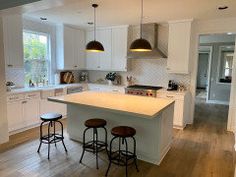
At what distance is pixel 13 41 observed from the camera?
4086 millimetres

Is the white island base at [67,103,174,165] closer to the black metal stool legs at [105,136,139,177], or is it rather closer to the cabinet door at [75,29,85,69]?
the black metal stool legs at [105,136,139,177]

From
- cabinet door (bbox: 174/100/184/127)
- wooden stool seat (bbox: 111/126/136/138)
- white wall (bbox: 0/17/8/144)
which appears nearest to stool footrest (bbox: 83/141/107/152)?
wooden stool seat (bbox: 111/126/136/138)

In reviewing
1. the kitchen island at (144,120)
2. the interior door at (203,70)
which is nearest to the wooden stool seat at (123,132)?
the kitchen island at (144,120)

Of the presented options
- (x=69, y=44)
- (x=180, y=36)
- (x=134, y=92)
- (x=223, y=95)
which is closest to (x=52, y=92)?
(x=69, y=44)

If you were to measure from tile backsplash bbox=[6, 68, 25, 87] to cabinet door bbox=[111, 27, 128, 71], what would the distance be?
245 cm

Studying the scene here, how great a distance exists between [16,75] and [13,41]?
0.87 metres

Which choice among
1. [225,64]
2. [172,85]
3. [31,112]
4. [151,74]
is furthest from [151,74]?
[225,64]

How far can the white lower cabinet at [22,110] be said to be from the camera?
3982mm

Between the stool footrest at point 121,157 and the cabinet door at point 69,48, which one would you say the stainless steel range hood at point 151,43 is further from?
the stool footrest at point 121,157

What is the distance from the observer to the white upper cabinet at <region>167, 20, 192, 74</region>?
4.57 m

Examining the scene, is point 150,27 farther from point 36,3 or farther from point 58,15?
point 36,3

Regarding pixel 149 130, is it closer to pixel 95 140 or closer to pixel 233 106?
pixel 95 140

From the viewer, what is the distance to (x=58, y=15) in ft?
14.5

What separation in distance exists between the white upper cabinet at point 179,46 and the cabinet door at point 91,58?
89.9 inches
